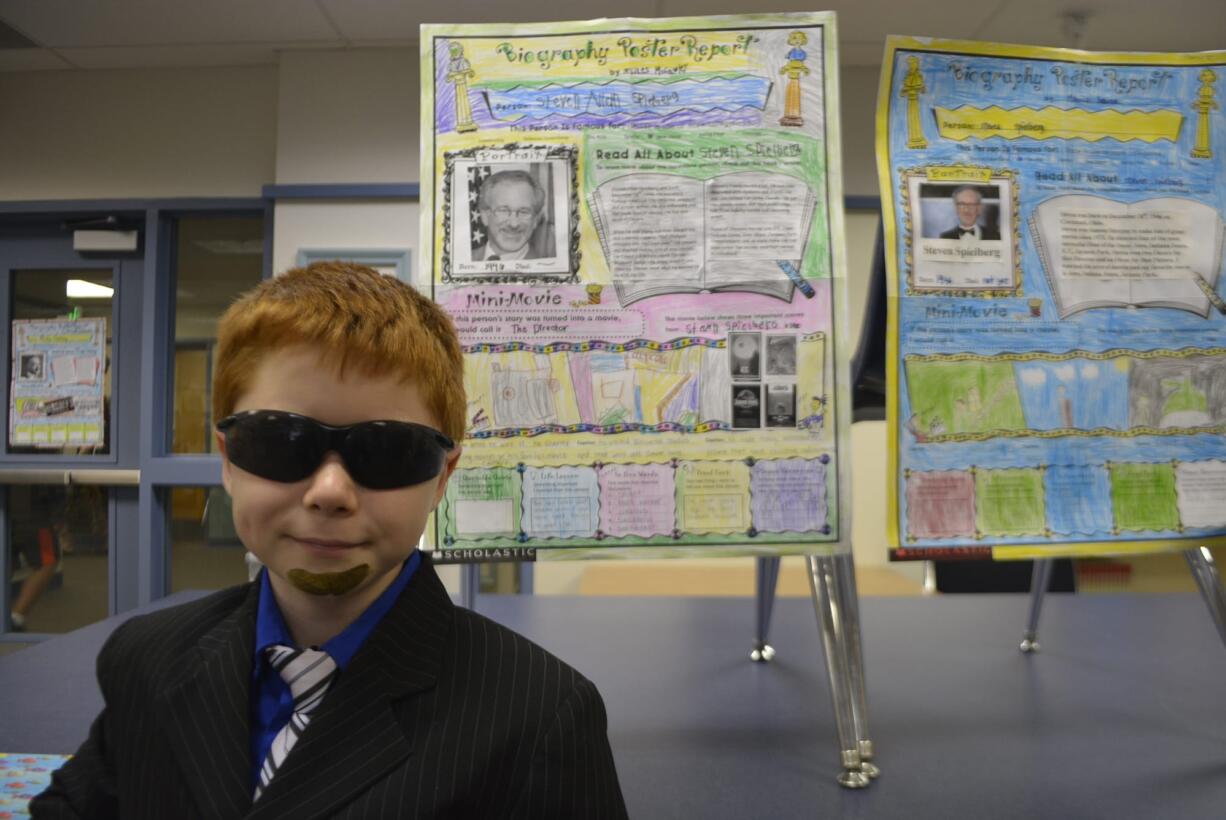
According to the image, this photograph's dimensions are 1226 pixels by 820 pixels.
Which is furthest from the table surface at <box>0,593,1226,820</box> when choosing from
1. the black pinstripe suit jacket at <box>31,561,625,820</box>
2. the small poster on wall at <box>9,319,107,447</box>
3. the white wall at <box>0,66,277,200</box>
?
the white wall at <box>0,66,277,200</box>

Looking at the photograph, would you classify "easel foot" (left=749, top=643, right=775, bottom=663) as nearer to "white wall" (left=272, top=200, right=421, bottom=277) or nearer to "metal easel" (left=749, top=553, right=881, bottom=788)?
"metal easel" (left=749, top=553, right=881, bottom=788)

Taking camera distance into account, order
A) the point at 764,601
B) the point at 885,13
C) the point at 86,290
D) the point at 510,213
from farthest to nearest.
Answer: the point at 86,290
the point at 885,13
the point at 764,601
the point at 510,213

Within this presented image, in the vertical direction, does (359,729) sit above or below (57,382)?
below

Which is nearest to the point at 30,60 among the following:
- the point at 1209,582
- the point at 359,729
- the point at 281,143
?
the point at 281,143

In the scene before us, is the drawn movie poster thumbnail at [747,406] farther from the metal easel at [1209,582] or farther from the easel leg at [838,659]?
the metal easel at [1209,582]

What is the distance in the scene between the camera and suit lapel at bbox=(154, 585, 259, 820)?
49 centimetres

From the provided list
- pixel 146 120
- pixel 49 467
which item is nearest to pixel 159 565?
pixel 49 467

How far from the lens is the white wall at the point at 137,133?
322cm

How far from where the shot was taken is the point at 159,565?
3156 millimetres

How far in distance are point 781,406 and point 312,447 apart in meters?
0.71

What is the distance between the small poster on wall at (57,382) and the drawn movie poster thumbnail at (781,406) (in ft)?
11.3

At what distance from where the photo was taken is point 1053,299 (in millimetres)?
1093

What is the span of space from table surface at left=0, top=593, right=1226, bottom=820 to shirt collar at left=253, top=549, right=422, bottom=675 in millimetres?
508

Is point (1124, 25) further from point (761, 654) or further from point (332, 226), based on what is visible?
point (332, 226)
